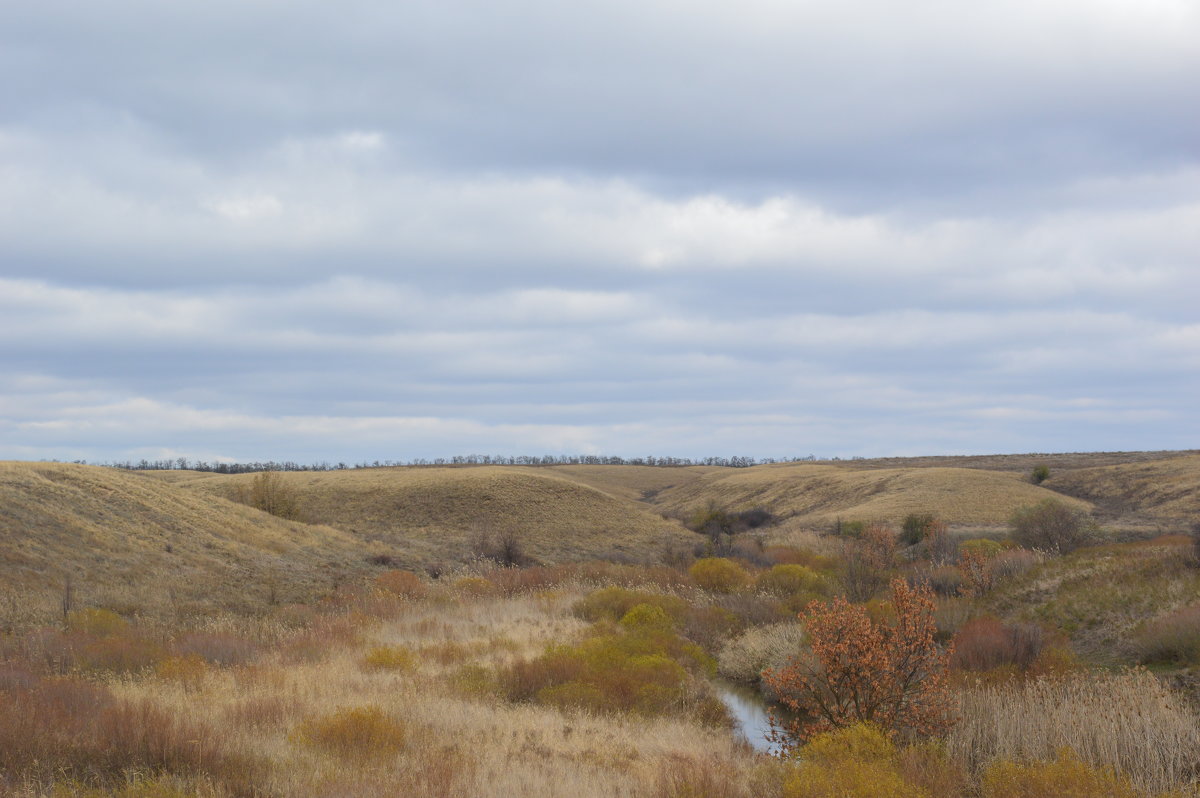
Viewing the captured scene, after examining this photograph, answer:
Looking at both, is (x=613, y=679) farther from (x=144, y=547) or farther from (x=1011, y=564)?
(x=144, y=547)

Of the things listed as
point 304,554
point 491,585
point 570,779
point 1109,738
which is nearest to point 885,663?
point 1109,738

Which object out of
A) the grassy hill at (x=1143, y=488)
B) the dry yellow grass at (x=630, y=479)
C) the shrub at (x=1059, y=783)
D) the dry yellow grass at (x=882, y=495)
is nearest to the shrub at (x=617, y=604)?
the shrub at (x=1059, y=783)

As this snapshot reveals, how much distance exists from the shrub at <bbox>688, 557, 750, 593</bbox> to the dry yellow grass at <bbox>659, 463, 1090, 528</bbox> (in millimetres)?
30704

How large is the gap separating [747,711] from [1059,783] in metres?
8.47

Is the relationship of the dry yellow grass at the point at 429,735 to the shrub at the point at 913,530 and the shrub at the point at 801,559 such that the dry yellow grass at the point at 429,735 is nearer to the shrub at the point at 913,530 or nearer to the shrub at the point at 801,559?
the shrub at the point at 801,559

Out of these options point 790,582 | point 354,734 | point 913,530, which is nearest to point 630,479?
point 913,530

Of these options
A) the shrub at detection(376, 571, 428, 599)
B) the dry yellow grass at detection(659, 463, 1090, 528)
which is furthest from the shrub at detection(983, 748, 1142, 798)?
the dry yellow grass at detection(659, 463, 1090, 528)

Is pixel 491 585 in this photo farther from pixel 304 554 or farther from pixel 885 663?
pixel 885 663

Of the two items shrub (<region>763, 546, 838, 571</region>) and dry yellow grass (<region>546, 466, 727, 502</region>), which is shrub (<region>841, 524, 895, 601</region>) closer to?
shrub (<region>763, 546, 838, 571</region>)

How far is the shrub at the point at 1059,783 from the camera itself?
6.86 meters

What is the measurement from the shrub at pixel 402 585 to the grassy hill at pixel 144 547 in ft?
8.29

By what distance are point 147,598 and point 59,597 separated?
6.88 feet

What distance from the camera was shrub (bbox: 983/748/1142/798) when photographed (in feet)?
22.5

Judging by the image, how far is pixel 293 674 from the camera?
511 inches
